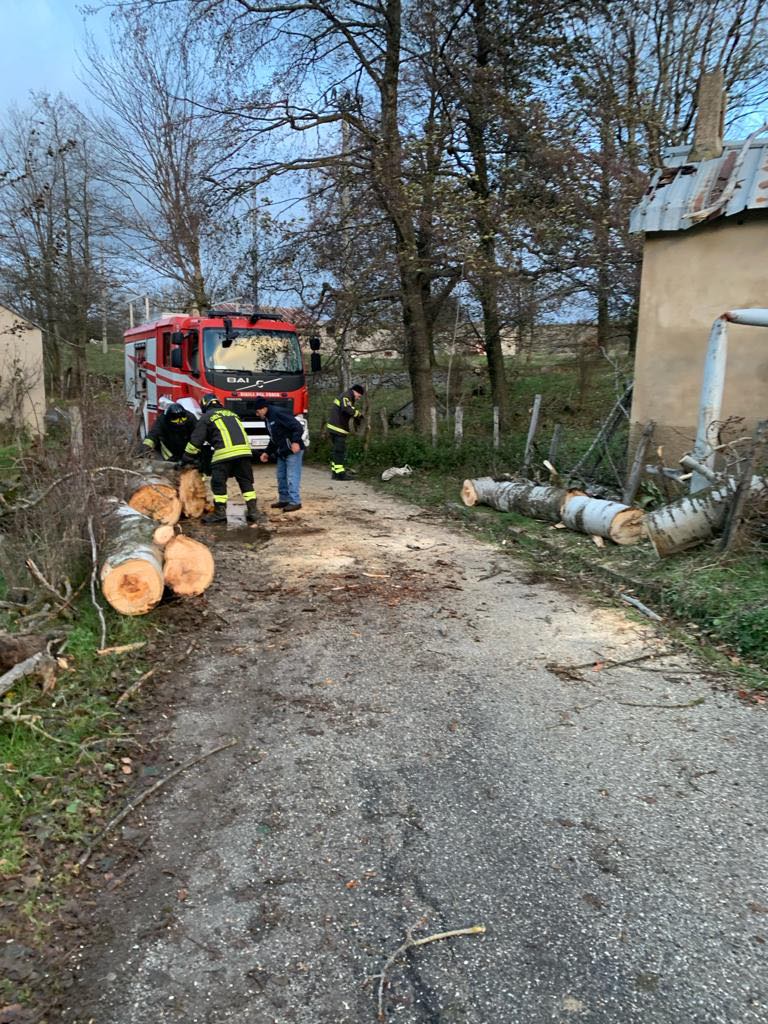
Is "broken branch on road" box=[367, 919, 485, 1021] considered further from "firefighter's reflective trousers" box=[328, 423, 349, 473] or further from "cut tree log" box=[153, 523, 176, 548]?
"firefighter's reflective trousers" box=[328, 423, 349, 473]

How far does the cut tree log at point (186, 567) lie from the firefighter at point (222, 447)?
2544mm

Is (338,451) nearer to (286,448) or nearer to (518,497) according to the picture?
(286,448)

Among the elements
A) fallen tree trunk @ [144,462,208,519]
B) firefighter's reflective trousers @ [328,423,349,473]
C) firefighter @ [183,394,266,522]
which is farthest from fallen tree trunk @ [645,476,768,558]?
firefighter's reflective trousers @ [328,423,349,473]

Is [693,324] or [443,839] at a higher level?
[693,324]

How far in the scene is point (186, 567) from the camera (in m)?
5.87

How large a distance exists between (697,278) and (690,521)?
3.47 m

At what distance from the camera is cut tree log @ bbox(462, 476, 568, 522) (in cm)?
872

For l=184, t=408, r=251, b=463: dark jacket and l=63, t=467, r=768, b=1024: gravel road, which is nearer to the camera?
l=63, t=467, r=768, b=1024: gravel road

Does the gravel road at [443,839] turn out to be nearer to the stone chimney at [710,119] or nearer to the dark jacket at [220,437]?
the dark jacket at [220,437]

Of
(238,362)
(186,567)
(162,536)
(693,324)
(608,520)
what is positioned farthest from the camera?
(238,362)

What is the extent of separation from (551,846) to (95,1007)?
1.83 m

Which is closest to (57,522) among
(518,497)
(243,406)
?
(518,497)

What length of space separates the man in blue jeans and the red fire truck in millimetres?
3529

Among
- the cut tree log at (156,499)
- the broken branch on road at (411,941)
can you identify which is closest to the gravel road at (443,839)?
the broken branch on road at (411,941)
